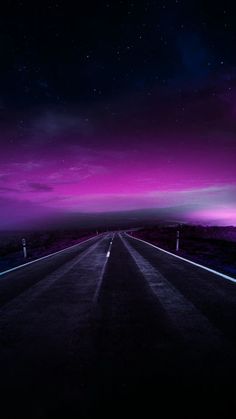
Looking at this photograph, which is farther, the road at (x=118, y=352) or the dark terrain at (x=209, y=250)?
the dark terrain at (x=209, y=250)

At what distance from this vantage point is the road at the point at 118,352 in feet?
8.84

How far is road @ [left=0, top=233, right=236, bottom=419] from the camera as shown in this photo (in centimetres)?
269

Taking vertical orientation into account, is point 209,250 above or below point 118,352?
below

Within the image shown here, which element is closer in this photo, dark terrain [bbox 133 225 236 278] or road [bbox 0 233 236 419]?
road [bbox 0 233 236 419]

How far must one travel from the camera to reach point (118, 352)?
3.65 meters

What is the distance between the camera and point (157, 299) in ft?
19.9

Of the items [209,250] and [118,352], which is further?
[209,250]

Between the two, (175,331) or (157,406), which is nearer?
(157,406)

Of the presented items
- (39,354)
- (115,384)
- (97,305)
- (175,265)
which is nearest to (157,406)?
(115,384)

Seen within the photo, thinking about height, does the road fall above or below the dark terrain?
above

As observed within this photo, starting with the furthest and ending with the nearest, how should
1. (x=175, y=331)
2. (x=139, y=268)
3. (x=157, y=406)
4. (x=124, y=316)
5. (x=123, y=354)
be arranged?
(x=139, y=268) → (x=124, y=316) → (x=175, y=331) → (x=123, y=354) → (x=157, y=406)

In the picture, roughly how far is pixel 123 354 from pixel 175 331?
3.52 feet

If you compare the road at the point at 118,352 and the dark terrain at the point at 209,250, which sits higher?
the road at the point at 118,352

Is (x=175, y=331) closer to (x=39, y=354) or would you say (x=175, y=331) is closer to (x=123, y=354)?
(x=123, y=354)
